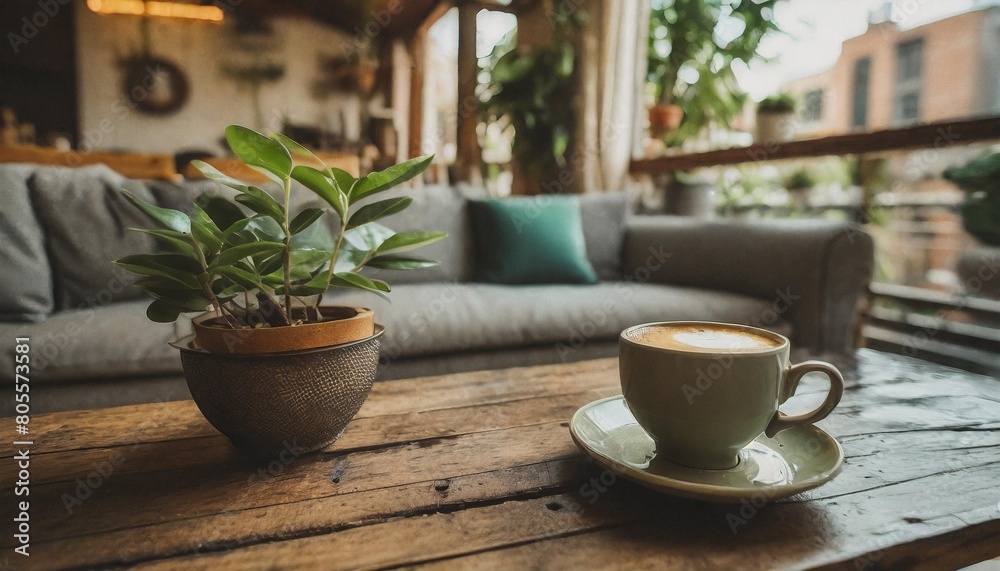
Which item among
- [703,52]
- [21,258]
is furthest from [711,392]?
[703,52]

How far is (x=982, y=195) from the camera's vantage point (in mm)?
1856

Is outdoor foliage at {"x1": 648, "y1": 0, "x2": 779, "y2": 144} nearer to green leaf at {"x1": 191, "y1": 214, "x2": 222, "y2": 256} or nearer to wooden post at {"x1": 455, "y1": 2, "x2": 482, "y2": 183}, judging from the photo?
wooden post at {"x1": 455, "y1": 2, "x2": 482, "y2": 183}

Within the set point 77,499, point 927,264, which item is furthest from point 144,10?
point 927,264

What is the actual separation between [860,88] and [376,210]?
6.31 meters

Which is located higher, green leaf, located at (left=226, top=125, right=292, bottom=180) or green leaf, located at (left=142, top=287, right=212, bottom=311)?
green leaf, located at (left=226, top=125, right=292, bottom=180)

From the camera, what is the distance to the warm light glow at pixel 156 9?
437 centimetres

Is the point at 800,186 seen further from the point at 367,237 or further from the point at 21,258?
the point at 21,258

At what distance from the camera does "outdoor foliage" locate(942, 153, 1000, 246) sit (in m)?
1.81

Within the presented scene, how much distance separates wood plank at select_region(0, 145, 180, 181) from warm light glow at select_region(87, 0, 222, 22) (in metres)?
2.71

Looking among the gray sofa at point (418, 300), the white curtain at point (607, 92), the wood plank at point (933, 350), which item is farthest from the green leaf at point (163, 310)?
the white curtain at point (607, 92)

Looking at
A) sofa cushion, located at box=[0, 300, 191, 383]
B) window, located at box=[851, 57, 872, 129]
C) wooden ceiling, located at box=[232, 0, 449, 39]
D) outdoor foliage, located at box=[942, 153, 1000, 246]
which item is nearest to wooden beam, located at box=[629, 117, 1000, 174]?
outdoor foliage, located at box=[942, 153, 1000, 246]

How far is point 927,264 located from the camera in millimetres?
3281

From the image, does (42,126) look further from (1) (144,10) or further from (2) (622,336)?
(2) (622,336)

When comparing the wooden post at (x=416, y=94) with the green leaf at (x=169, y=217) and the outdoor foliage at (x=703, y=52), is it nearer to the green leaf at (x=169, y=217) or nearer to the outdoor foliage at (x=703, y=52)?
the outdoor foliage at (x=703, y=52)
